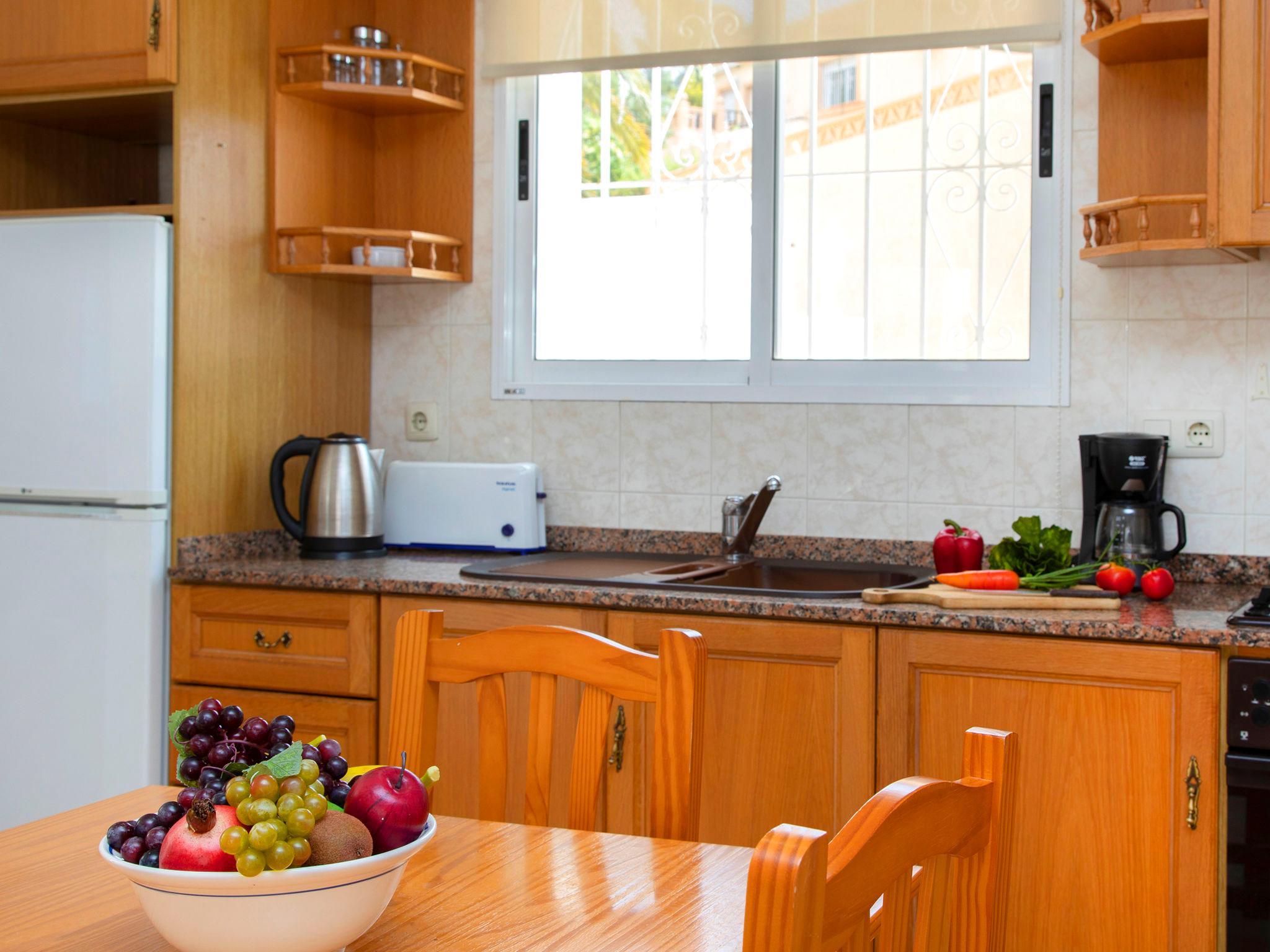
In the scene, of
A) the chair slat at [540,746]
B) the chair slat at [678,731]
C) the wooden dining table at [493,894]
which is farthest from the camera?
the chair slat at [540,746]

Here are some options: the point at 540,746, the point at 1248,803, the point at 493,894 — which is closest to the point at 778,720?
the point at 1248,803

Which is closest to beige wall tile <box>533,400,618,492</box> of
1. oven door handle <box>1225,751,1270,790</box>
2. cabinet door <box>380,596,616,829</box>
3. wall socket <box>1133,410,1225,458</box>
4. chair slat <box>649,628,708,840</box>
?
cabinet door <box>380,596,616,829</box>

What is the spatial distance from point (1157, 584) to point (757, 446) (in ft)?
3.11

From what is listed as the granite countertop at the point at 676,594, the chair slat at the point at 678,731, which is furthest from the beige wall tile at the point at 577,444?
the chair slat at the point at 678,731

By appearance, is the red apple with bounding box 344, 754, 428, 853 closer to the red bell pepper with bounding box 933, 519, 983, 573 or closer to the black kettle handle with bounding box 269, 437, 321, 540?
the red bell pepper with bounding box 933, 519, 983, 573

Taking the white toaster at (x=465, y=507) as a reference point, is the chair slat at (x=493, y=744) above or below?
below

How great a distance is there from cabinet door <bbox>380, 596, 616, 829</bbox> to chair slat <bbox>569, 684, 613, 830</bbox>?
2.90 feet

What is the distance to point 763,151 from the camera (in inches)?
116

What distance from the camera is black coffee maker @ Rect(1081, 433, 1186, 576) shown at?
2.45 meters

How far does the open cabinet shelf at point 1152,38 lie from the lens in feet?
7.55

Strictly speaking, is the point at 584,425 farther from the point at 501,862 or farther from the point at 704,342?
the point at 501,862

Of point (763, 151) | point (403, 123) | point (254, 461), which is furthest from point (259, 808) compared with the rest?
point (403, 123)

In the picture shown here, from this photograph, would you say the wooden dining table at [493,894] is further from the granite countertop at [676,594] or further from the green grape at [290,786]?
the granite countertop at [676,594]

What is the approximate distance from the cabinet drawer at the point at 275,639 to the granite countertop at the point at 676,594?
0.03m
